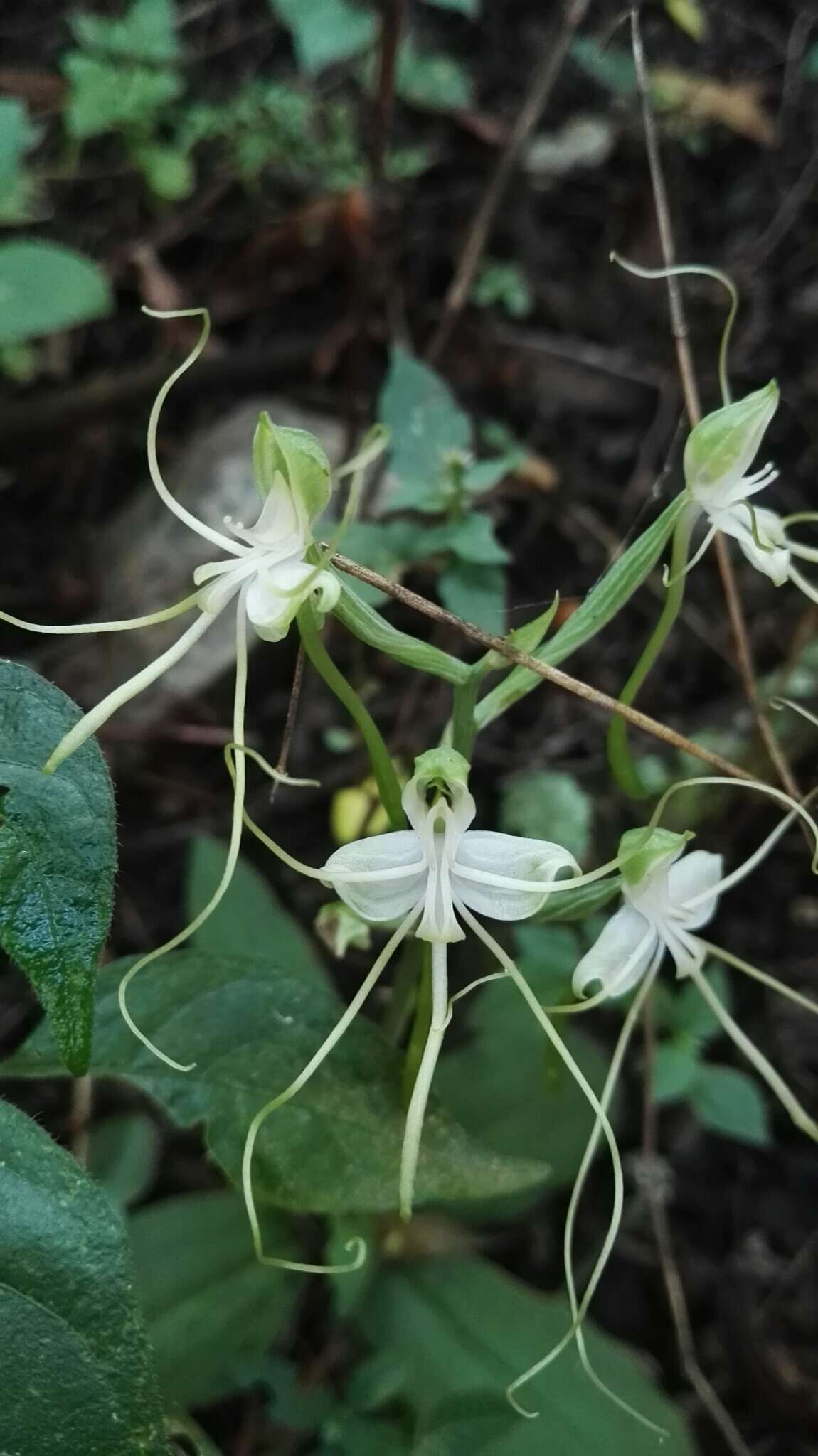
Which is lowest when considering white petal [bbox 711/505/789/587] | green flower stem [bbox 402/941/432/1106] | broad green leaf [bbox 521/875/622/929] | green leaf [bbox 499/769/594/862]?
green leaf [bbox 499/769/594/862]

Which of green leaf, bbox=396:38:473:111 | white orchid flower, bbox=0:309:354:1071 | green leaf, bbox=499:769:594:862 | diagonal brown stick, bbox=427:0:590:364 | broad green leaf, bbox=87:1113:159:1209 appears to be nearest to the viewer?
white orchid flower, bbox=0:309:354:1071

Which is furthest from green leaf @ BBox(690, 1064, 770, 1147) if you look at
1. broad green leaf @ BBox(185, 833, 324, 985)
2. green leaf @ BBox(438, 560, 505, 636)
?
green leaf @ BBox(438, 560, 505, 636)

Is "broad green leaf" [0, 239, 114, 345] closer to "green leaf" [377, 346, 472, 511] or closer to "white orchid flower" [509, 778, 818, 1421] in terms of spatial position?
"green leaf" [377, 346, 472, 511]

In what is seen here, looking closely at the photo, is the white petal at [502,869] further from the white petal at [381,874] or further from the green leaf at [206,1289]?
the green leaf at [206,1289]

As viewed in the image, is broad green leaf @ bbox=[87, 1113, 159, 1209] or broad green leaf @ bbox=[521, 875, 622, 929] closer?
broad green leaf @ bbox=[521, 875, 622, 929]

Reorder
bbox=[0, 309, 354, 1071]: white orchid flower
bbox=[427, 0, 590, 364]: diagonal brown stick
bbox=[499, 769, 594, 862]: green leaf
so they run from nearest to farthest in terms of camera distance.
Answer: bbox=[0, 309, 354, 1071]: white orchid flower
bbox=[499, 769, 594, 862]: green leaf
bbox=[427, 0, 590, 364]: diagonal brown stick

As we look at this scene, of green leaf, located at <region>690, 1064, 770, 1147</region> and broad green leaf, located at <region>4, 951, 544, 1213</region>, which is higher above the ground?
broad green leaf, located at <region>4, 951, 544, 1213</region>

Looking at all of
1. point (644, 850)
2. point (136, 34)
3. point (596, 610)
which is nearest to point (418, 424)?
point (596, 610)
